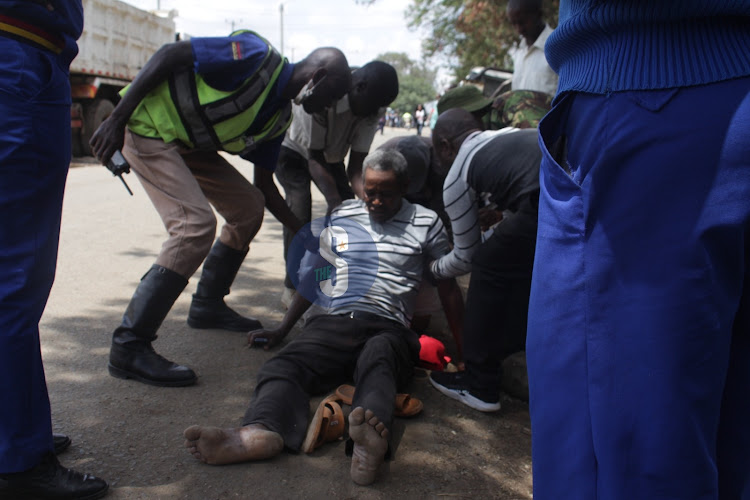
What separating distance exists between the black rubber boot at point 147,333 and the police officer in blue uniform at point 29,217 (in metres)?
0.89

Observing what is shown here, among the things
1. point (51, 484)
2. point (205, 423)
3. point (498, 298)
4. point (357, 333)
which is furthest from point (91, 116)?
point (51, 484)

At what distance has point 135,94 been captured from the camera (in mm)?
2961

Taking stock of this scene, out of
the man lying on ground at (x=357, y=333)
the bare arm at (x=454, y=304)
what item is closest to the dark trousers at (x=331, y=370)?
the man lying on ground at (x=357, y=333)

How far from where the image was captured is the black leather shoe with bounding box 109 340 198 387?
2.98 metres

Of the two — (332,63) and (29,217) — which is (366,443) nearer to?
(29,217)

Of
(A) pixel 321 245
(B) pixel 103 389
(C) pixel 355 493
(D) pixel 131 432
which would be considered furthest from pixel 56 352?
(C) pixel 355 493

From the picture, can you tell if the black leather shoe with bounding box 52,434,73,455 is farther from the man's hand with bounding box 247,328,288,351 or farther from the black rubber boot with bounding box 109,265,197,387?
the man's hand with bounding box 247,328,288,351

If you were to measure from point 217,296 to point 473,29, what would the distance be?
10.2 m

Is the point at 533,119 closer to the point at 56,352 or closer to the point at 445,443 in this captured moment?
the point at 445,443

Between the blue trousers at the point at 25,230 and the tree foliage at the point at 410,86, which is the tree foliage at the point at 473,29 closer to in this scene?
the blue trousers at the point at 25,230

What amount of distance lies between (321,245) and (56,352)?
1.42m

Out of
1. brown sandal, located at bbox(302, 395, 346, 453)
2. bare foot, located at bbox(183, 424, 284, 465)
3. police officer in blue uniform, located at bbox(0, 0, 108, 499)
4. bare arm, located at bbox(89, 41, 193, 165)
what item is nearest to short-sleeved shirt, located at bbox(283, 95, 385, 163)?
bare arm, located at bbox(89, 41, 193, 165)

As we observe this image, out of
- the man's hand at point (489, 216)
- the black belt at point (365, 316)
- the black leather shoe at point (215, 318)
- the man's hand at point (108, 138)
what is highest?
the man's hand at point (108, 138)

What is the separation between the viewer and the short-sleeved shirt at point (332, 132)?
4.12 m
